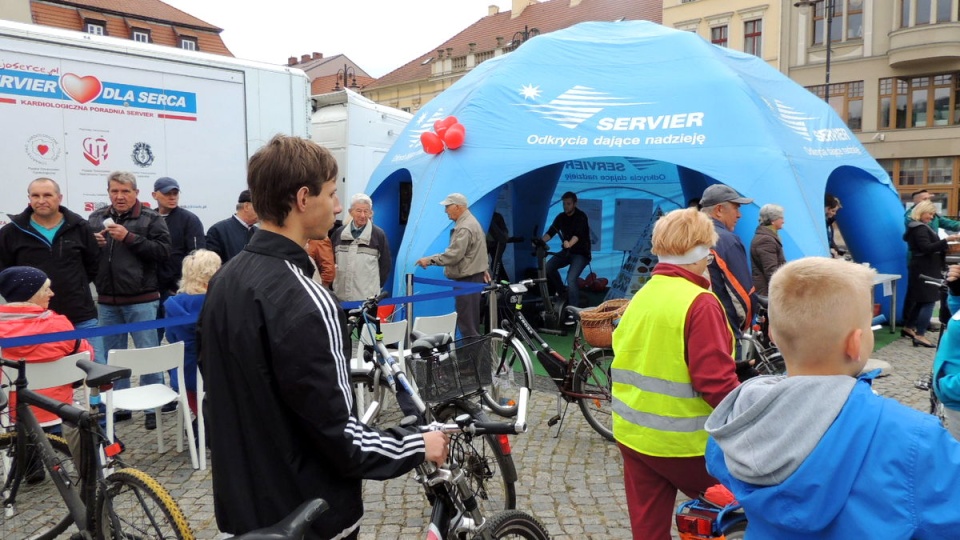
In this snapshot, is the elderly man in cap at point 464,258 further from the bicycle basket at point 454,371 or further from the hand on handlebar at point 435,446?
the hand on handlebar at point 435,446

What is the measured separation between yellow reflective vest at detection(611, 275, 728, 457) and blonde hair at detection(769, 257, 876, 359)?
45.2 inches

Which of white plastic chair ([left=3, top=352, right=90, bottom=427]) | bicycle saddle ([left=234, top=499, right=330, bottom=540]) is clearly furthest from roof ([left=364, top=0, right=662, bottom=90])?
bicycle saddle ([left=234, top=499, right=330, bottom=540])

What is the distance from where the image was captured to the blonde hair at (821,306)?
1.63 meters

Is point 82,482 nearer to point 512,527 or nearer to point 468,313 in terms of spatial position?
point 512,527

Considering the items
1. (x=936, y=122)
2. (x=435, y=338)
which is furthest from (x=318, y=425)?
(x=936, y=122)

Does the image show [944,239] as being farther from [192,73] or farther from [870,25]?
[870,25]

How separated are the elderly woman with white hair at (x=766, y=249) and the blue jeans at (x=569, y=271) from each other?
3.52 m

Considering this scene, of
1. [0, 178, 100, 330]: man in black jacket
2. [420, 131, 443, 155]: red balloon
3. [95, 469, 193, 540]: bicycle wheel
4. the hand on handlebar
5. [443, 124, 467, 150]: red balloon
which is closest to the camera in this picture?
the hand on handlebar

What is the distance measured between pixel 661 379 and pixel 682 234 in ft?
2.03

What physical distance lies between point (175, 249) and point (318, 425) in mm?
5839

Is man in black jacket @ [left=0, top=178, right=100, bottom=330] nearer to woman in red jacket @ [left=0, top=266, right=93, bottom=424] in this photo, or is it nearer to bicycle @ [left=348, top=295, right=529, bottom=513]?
woman in red jacket @ [left=0, top=266, right=93, bottom=424]

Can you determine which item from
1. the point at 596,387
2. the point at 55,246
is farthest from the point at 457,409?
the point at 55,246

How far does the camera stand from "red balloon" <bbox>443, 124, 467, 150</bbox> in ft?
30.8

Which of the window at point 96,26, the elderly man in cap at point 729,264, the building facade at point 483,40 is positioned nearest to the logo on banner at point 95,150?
the elderly man in cap at point 729,264
